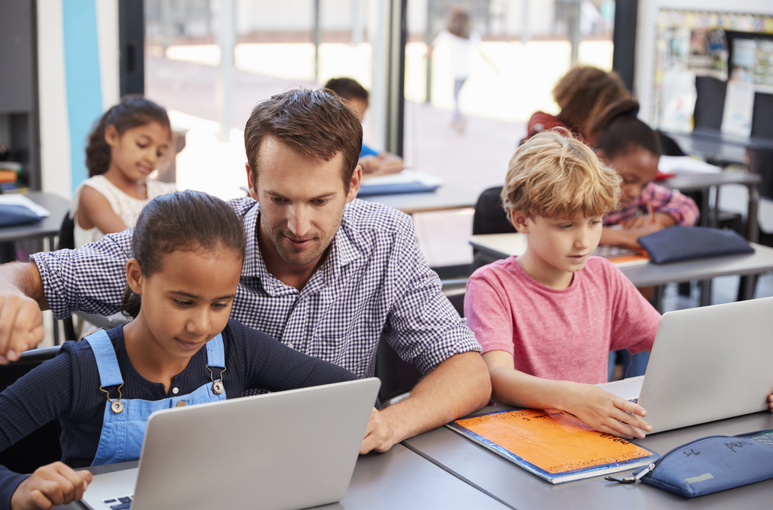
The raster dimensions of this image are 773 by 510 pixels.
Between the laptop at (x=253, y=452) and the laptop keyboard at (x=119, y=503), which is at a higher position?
the laptop at (x=253, y=452)

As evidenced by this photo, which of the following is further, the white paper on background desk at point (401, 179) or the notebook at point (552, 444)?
the white paper on background desk at point (401, 179)

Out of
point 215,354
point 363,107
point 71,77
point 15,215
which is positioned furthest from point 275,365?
point 71,77

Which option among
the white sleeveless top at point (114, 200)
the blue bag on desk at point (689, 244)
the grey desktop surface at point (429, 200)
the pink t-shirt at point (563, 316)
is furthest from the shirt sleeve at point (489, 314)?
the grey desktop surface at point (429, 200)

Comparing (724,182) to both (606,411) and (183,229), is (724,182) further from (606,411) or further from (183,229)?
(183,229)

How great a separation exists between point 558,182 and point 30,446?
104cm

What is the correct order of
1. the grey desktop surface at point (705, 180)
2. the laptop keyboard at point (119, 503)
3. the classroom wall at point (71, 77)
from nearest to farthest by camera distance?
1. the laptop keyboard at point (119, 503)
2. the grey desktop surface at point (705, 180)
3. the classroom wall at point (71, 77)

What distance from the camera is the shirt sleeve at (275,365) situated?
48.6 inches

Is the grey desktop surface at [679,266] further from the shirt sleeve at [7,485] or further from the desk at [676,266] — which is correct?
the shirt sleeve at [7,485]

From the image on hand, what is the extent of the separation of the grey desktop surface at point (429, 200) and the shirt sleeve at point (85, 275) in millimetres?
1691

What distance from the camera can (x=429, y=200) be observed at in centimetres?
316

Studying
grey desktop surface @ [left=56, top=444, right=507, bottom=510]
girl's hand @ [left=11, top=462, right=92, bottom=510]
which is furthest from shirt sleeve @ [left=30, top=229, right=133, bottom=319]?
girl's hand @ [left=11, top=462, right=92, bottom=510]

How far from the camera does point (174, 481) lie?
2.92 ft

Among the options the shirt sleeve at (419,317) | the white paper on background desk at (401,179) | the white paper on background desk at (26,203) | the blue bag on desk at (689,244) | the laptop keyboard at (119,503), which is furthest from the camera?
the white paper on background desk at (401,179)

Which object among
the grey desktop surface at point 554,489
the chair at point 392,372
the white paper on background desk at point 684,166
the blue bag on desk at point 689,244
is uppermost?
the white paper on background desk at point 684,166
